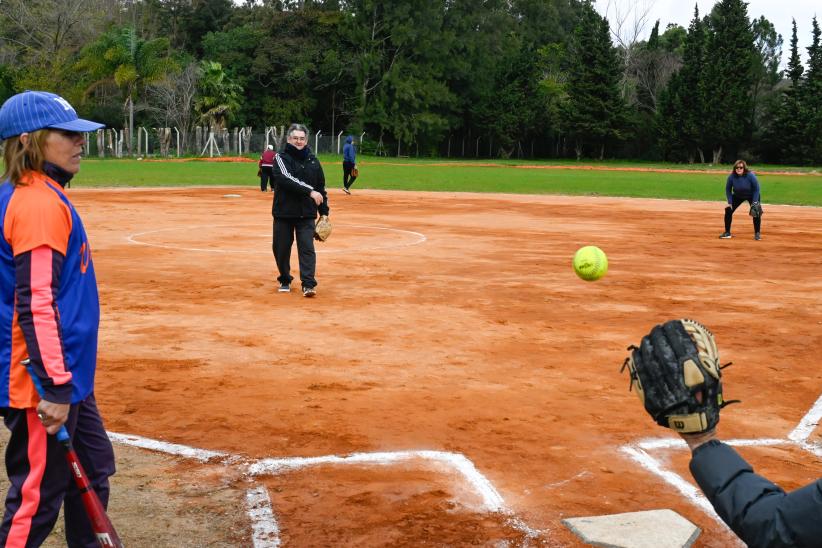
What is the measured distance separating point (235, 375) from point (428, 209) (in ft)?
56.8

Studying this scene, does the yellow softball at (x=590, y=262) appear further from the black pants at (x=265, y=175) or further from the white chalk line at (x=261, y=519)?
the black pants at (x=265, y=175)

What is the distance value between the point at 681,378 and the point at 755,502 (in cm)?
40

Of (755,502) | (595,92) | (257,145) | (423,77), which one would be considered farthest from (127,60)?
(755,502)

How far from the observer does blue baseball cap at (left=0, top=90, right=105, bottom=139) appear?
3.47 meters

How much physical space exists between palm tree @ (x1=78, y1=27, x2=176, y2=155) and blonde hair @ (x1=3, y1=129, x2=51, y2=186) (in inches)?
2266

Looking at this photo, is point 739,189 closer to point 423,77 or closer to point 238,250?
point 238,250

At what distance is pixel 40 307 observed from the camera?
Answer: 3314 mm

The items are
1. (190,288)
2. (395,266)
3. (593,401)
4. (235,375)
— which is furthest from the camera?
(395,266)

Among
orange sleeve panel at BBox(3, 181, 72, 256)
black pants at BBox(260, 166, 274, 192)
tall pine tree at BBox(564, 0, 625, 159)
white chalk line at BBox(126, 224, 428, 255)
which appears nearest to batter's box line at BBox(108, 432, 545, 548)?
orange sleeve panel at BBox(3, 181, 72, 256)

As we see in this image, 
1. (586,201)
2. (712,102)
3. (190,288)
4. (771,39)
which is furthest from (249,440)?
(771,39)

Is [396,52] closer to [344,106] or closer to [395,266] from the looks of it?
[344,106]

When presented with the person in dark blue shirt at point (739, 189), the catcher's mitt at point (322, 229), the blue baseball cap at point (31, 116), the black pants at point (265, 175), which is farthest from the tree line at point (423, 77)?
the blue baseball cap at point (31, 116)

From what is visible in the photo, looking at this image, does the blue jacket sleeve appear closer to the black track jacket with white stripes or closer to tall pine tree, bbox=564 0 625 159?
the black track jacket with white stripes

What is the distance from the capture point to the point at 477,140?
3177 inches
